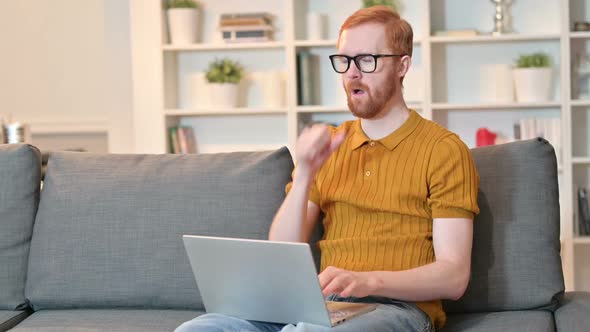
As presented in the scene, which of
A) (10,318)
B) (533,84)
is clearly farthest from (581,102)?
(10,318)

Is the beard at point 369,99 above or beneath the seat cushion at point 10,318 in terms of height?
above

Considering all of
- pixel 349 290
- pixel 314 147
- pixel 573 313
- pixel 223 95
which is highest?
pixel 223 95

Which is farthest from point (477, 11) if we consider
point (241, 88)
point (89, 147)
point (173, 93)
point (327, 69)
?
point (89, 147)

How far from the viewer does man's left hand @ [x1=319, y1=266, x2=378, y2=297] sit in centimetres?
183

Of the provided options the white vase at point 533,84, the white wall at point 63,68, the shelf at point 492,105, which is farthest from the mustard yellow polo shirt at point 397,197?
the white wall at point 63,68

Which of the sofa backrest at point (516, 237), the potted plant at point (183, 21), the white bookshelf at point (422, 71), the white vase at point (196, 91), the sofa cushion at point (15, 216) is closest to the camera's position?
the sofa backrest at point (516, 237)

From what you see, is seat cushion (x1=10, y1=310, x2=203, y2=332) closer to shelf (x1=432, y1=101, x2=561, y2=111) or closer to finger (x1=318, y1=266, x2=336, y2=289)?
finger (x1=318, y1=266, x2=336, y2=289)

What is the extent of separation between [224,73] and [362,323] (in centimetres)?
310

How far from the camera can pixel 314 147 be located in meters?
2.03

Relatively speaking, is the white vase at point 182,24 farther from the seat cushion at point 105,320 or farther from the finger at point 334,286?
the finger at point 334,286

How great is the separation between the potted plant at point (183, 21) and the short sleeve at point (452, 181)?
2878mm

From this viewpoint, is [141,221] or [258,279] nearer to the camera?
[258,279]

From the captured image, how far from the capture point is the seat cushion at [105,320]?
2270mm

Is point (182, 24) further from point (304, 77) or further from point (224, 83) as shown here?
point (304, 77)
